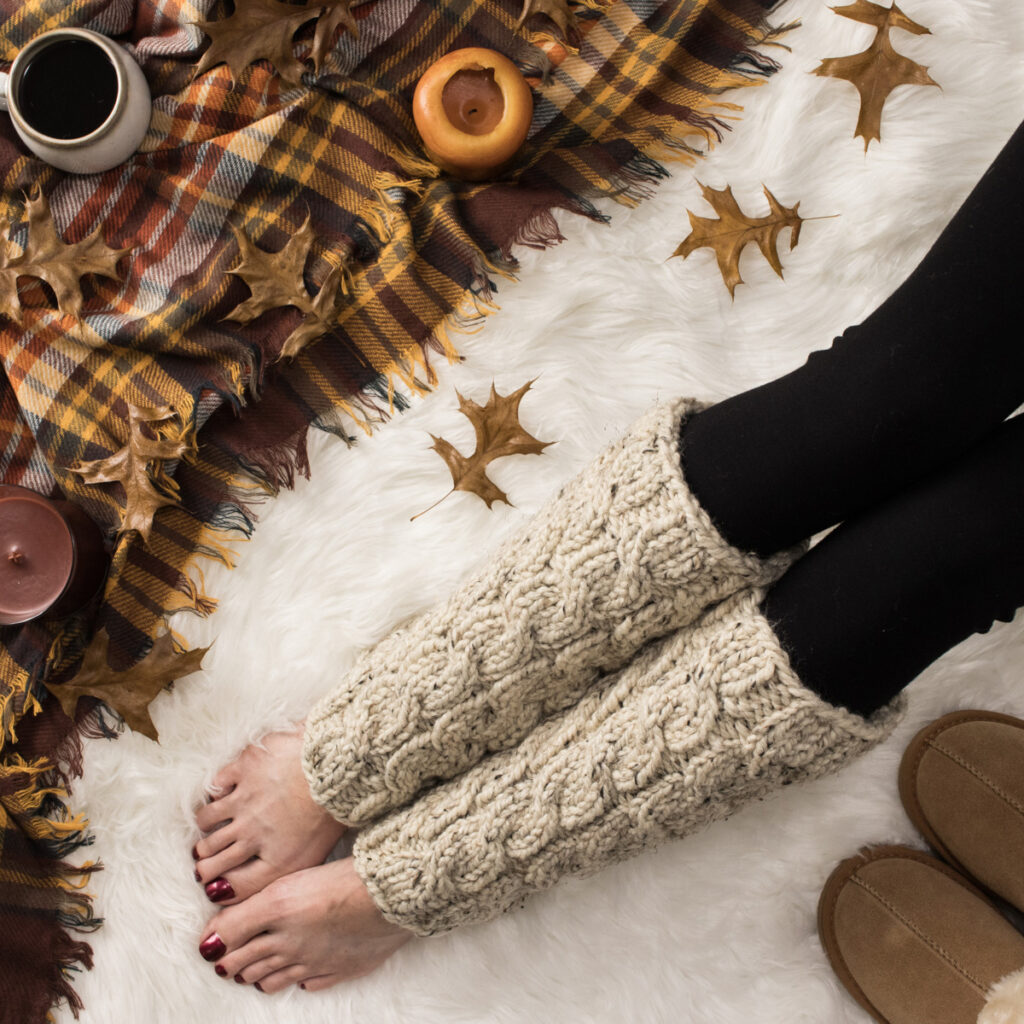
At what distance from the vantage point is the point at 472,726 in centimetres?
80

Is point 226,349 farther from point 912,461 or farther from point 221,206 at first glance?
point 912,461

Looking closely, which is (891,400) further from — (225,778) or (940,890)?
(225,778)

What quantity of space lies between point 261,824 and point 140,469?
1.24ft

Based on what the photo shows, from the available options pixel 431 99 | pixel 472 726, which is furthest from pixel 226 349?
pixel 472 726

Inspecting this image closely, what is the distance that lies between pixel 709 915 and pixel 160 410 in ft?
2.46

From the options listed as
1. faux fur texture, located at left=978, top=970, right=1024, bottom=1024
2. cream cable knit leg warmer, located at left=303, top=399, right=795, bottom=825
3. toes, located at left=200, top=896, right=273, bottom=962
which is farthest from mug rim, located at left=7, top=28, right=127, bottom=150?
faux fur texture, located at left=978, top=970, right=1024, bottom=1024

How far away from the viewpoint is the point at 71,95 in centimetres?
83

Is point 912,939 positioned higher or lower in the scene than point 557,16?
lower

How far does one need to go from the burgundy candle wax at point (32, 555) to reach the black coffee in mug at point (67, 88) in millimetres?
344

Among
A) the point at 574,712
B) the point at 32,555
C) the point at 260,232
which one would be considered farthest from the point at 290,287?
the point at 574,712

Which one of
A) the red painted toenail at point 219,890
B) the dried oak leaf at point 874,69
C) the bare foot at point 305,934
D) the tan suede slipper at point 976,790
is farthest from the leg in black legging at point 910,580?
the red painted toenail at point 219,890

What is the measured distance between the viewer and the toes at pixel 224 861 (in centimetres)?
90

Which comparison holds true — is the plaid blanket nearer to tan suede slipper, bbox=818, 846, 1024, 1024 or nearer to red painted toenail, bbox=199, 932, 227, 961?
red painted toenail, bbox=199, 932, 227, 961

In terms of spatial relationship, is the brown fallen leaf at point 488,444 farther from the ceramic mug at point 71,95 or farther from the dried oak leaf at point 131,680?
the ceramic mug at point 71,95
